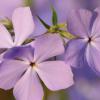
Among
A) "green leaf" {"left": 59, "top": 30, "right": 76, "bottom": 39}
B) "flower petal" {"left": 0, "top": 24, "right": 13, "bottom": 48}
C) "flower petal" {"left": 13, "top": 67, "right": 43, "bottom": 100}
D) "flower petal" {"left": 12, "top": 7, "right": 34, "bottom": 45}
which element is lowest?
"flower petal" {"left": 13, "top": 67, "right": 43, "bottom": 100}

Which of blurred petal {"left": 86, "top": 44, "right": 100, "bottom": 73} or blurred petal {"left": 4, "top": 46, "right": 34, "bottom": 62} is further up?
blurred petal {"left": 4, "top": 46, "right": 34, "bottom": 62}

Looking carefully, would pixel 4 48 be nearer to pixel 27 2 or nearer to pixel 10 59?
pixel 10 59

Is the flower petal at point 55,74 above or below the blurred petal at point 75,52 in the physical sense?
below

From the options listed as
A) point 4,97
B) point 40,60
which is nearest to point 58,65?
point 40,60

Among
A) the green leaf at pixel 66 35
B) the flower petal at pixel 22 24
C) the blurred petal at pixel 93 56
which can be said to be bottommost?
the blurred petal at pixel 93 56
